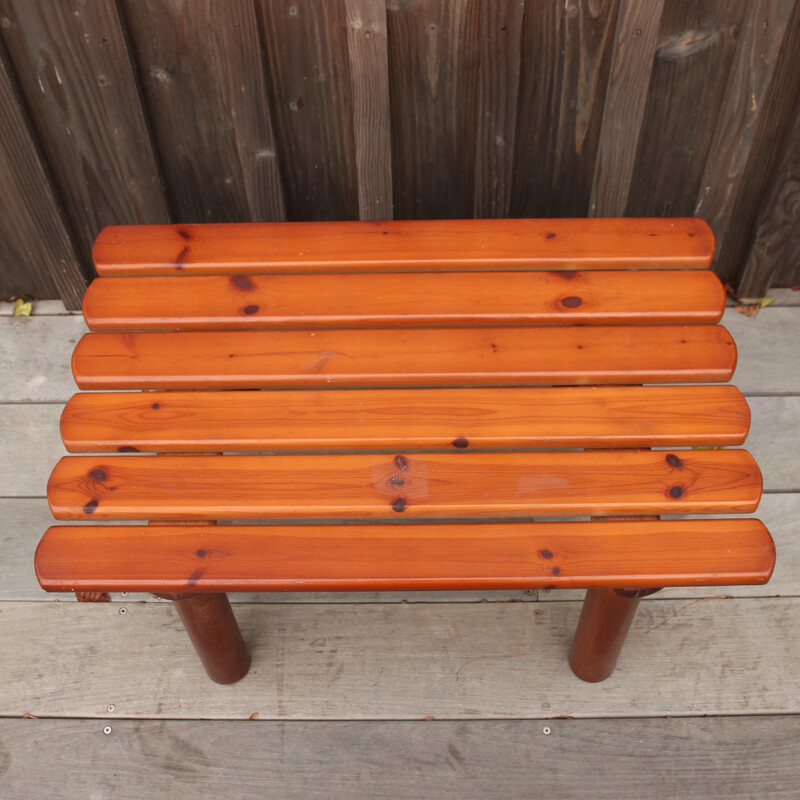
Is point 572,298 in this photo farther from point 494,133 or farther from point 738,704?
point 738,704

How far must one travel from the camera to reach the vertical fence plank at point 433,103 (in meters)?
1.85

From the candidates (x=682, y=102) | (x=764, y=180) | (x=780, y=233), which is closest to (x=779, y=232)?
(x=780, y=233)

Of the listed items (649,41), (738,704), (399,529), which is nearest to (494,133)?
(649,41)

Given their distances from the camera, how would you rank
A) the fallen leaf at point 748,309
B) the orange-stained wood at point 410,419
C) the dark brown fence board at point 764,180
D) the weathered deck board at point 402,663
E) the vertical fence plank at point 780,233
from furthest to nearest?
the fallen leaf at point 748,309 → the vertical fence plank at point 780,233 → the dark brown fence board at point 764,180 → the weathered deck board at point 402,663 → the orange-stained wood at point 410,419

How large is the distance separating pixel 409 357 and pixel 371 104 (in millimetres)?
722

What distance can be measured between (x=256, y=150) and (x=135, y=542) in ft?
3.62

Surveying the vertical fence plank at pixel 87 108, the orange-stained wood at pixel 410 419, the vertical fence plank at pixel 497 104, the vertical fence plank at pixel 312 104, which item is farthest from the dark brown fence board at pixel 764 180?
the vertical fence plank at pixel 87 108

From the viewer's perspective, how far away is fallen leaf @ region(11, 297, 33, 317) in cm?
249

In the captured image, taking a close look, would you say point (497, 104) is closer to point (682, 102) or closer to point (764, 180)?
point (682, 102)

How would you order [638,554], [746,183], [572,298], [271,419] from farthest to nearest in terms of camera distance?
[746,183], [572,298], [271,419], [638,554]

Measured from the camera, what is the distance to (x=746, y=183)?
2.22 m

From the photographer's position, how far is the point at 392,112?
2.01 metres

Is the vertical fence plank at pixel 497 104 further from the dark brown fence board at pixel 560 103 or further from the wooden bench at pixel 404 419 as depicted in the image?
the wooden bench at pixel 404 419

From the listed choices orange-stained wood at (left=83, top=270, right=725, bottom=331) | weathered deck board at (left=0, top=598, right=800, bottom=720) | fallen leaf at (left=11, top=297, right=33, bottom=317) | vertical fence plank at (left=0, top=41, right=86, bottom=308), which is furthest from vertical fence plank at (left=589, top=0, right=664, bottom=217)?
fallen leaf at (left=11, top=297, right=33, bottom=317)
